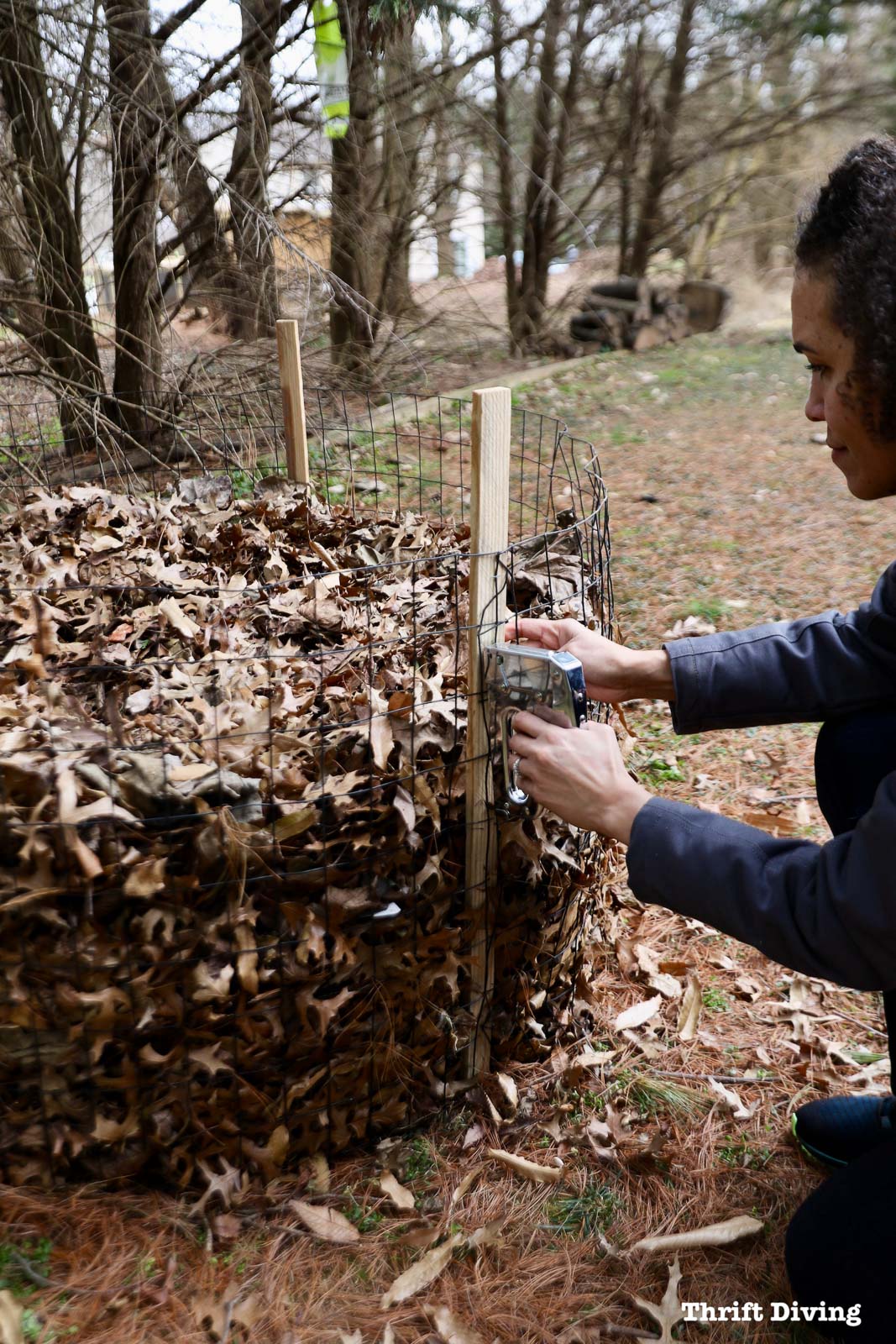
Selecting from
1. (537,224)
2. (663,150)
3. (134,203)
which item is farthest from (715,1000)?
(663,150)

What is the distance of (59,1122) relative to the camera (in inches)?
78.0

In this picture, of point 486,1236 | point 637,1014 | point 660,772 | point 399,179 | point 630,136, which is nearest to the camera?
point 486,1236

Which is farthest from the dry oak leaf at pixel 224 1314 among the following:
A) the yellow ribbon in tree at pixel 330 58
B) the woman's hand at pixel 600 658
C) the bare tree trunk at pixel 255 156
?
the yellow ribbon in tree at pixel 330 58

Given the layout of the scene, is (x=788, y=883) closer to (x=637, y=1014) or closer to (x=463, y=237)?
(x=637, y=1014)

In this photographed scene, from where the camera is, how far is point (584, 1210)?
6.79ft

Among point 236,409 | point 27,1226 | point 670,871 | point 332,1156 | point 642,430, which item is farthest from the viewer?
point 642,430

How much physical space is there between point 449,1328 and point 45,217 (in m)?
5.25

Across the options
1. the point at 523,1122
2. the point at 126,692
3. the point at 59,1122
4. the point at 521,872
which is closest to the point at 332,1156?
the point at 523,1122

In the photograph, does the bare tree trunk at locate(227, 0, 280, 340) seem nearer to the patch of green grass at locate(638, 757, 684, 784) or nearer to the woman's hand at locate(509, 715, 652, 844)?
the patch of green grass at locate(638, 757, 684, 784)

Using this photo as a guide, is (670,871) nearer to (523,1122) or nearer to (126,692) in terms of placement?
(523,1122)

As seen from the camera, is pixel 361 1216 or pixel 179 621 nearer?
pixel 361 1216

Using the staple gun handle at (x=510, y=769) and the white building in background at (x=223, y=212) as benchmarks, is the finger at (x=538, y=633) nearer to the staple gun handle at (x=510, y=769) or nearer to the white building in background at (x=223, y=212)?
the staple gun handle at (x=510, y=769)

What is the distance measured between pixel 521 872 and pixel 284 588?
1447 mm

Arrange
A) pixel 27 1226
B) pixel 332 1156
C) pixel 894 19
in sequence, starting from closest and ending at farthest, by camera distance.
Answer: pixel 27 1226, pixel 332 1156, pixel 894 19
